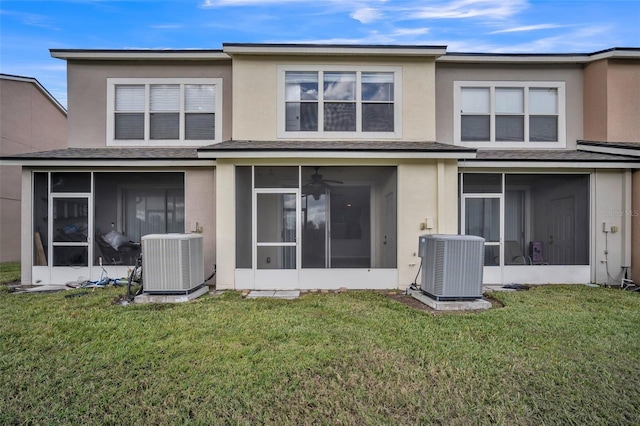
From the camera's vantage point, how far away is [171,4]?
939 centimetres

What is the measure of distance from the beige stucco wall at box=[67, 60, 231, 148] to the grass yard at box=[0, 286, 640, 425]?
4833 mm

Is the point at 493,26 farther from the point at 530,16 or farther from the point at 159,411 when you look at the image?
the point at 159,411

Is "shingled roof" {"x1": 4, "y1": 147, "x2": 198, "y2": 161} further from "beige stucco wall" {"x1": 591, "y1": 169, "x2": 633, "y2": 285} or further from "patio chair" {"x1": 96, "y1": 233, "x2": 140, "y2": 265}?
"beige stucco wall" {"x1": 591, "y1": 169, "x2": 633, "y2": 285}

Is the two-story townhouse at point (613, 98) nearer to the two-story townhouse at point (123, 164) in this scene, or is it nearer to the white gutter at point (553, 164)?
the white gutter at point (553, 164)

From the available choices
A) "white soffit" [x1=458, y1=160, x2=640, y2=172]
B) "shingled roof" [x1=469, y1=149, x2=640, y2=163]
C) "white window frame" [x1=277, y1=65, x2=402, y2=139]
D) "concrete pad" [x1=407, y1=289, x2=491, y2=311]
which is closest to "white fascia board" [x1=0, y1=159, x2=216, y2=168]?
"white window frame" [x1=277, y1=65, x2=402, y2=139]

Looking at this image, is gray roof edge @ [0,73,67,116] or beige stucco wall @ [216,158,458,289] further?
gray roof edge @ [0,73,67,116]

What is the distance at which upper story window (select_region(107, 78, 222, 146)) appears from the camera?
29.4ft

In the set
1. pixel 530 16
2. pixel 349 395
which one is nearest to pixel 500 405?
pixel 349 395

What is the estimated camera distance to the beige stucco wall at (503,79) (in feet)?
29.7

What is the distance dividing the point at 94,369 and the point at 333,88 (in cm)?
718

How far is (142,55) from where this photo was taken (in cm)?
874

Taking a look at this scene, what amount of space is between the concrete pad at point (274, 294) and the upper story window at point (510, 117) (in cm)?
582

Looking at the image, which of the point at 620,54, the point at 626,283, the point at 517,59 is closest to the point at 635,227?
the point at 626,283

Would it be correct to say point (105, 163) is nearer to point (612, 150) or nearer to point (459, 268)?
point (459, 268)
